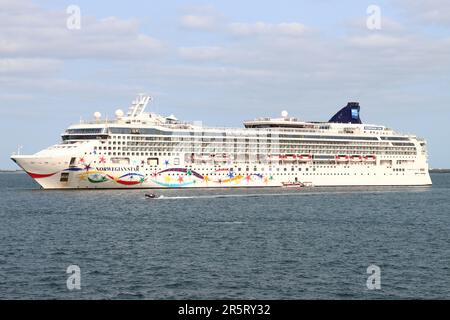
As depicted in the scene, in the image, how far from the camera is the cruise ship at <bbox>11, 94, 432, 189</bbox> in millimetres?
99875

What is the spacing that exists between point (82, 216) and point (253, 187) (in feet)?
171

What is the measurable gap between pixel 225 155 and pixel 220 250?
228 ft

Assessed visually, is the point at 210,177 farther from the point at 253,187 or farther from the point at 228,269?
the point at 228,269

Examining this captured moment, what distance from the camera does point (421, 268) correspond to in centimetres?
4053

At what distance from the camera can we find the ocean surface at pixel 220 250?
3500cm

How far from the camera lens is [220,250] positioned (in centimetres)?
4681

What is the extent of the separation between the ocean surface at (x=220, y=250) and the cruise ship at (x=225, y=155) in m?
16.4

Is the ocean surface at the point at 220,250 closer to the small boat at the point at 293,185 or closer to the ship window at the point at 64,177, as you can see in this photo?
the ship window at the point at 64,177
